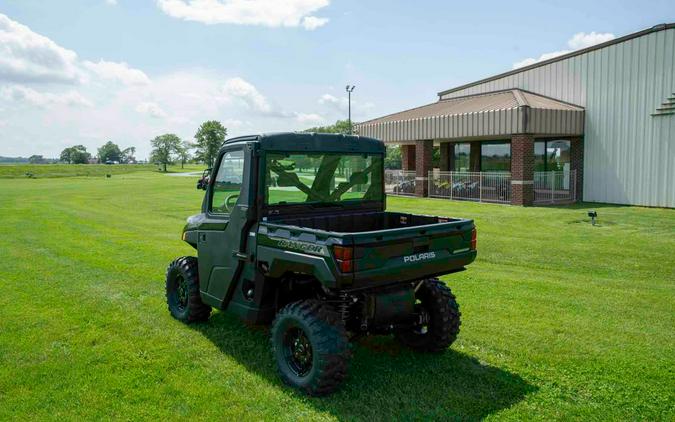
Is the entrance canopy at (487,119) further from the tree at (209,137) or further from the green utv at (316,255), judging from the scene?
the tree at (209,137)

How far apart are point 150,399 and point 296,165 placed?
2.66m

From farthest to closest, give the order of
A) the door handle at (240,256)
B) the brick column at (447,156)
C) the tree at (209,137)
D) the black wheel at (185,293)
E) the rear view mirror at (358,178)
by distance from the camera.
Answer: the tree at (209,137) < the brick column at (447,156) < the black wheel at (185,293) < the rear view mirror at (358,178) < the door handle at (240,256)

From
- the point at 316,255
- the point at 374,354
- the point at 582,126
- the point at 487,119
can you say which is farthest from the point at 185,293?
the point at 582,126

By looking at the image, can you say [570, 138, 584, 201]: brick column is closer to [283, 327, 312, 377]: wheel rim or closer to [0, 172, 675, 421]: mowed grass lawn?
[0, 172, 675, 421]: mowed grass lawn

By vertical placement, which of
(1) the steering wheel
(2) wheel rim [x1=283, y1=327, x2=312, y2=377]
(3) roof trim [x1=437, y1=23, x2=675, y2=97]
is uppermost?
(3) roof trim [x1=437, y1=23, x2=675, y2=97]

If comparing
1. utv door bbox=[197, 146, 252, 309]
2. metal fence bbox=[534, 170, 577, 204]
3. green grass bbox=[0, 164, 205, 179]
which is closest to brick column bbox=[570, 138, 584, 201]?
metal fence bbox=[534, 170, 577, 204]

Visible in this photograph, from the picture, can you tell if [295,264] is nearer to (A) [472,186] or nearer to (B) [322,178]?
(B) [322,178]

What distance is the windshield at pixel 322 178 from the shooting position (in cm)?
598

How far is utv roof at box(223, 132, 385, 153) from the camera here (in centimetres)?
585

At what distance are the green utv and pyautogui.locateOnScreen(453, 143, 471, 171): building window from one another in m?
24.8

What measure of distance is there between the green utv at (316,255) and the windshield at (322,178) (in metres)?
0.01

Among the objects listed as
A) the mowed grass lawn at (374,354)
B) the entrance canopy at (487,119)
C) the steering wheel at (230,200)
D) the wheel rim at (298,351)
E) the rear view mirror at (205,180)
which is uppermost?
the entrance canopy at (487,119)

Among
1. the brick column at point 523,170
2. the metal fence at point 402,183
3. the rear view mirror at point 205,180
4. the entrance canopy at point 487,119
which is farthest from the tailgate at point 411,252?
the metal fence at point 402,183

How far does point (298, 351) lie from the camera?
5395 millimetres
